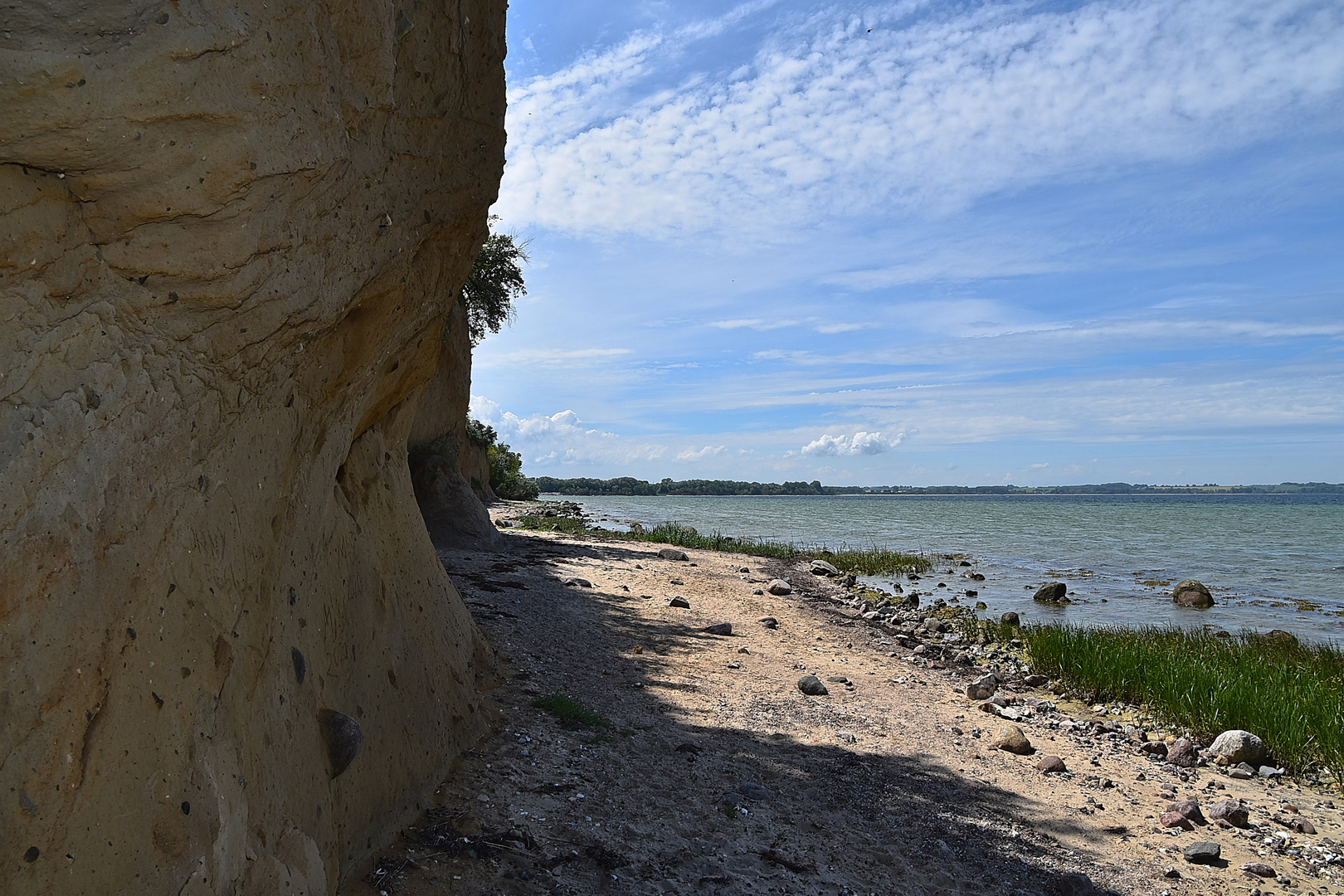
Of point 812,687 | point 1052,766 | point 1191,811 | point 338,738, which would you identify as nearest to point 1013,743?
point 1052,766

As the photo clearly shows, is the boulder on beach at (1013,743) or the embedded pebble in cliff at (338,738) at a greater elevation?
the embedded pebble in cliff at (338,738)

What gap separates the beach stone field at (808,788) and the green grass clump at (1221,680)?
0.38m

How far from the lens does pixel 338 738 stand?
3.57 metres

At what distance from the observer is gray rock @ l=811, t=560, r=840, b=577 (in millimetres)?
22734

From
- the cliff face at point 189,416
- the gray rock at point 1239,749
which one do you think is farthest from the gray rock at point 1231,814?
the cliff face at point 189,416

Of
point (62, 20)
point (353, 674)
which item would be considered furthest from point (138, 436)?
point (353, 674)

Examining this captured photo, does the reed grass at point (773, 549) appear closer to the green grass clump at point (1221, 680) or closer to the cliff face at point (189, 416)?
the green grass clump at point (1221, 680)

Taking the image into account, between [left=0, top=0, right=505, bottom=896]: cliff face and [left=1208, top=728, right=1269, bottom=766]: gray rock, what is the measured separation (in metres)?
8.62

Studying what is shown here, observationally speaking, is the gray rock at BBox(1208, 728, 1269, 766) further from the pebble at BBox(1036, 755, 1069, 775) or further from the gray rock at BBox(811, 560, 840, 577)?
the gray rock at BBox(811, 560, 840, 577)

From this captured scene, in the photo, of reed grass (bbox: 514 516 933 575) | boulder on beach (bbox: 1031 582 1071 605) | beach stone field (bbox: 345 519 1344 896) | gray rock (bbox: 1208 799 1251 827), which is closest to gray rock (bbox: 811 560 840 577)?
reed grass (bbox: 514 516 933 575)

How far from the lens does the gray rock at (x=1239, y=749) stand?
8250mm

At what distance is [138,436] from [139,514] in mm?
230

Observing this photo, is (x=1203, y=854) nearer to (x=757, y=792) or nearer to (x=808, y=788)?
(x=808, y=788)

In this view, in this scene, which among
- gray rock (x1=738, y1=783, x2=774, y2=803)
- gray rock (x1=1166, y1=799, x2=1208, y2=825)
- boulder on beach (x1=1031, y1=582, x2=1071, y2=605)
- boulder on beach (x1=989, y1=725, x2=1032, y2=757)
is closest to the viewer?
gray rock (x1=738, y1=783, x2=774, y2=803)
